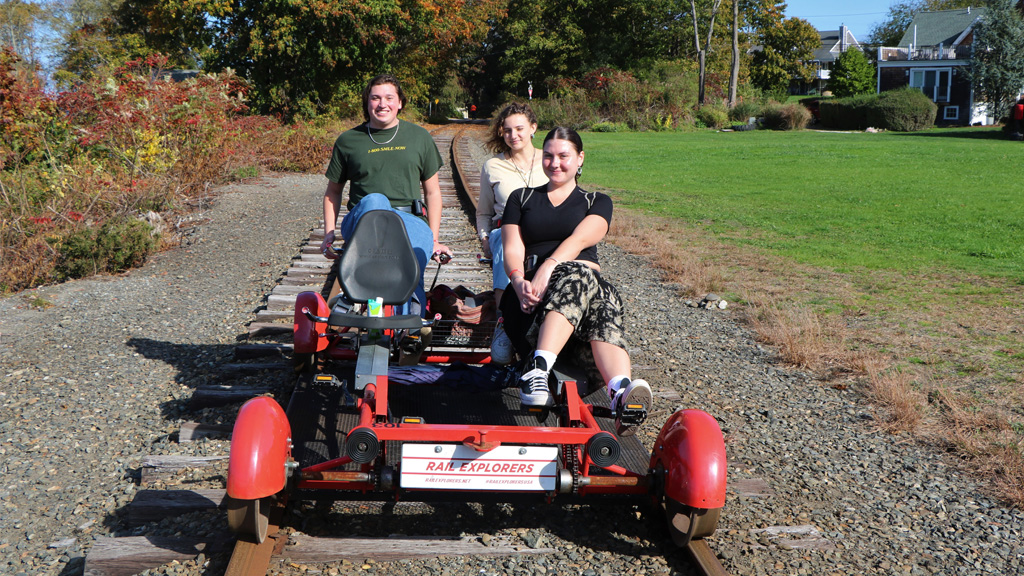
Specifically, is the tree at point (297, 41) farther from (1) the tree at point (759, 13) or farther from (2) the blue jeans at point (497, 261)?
(1) the tree at point (759, 13)

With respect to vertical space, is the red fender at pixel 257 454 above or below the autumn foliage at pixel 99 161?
below

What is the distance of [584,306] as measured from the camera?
150 inches

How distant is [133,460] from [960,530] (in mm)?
3818

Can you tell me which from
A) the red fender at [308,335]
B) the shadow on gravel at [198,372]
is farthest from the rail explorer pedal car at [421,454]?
the shadow on gravel at [198,372]

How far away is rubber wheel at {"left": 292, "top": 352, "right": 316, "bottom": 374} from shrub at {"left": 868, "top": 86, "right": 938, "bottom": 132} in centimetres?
4163

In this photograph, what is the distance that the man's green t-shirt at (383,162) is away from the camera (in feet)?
16.7

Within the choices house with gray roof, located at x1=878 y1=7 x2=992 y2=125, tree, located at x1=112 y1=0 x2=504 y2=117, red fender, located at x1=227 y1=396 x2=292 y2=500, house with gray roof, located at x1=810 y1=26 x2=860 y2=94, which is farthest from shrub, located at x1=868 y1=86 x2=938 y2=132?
house with gray roof, located at x1=810 y1=26 x2=860 y2=94

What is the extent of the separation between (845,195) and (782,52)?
55322 millimetres

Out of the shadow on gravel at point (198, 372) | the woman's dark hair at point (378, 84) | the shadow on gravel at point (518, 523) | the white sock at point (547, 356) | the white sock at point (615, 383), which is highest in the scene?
the woman's dark hair at point (378, 84)

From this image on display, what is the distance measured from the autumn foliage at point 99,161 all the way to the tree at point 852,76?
56073 mm

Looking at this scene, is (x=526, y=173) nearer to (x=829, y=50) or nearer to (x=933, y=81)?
(x=933, y=81)

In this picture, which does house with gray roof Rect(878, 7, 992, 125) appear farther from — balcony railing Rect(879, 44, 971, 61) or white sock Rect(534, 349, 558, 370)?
white sock Rect(534, 349, 558, 370)

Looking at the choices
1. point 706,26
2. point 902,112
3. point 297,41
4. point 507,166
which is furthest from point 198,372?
point 706,26

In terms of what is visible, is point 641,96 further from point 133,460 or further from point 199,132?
point 133,460
